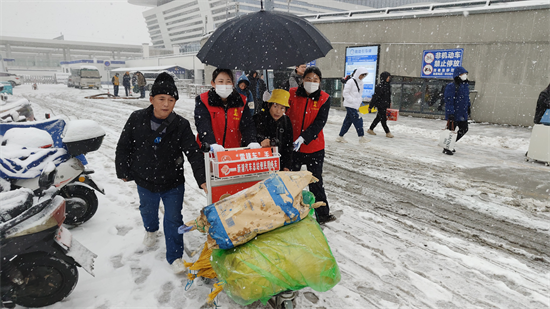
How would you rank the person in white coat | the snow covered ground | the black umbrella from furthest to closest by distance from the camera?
the person in white coat
the black umbrella
the snow covered ground

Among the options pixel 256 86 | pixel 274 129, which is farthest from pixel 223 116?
pixel 256 86

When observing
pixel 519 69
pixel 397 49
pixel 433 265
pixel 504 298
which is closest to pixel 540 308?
pixel 504 298

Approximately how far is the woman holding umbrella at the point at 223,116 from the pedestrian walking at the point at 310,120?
653 millimetres

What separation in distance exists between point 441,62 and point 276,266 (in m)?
14.0

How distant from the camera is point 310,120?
3770mm

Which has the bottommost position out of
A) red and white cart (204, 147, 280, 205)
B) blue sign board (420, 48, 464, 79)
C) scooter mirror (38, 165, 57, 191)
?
scooter mirror (38, 165, 57, 191)

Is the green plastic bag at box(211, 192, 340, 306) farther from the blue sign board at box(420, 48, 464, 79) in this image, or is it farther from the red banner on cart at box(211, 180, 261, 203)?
the blue sign board at box(420, 48, 464, 79)

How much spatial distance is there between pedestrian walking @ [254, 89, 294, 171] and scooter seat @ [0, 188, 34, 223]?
7.03 ft

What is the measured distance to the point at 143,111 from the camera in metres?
2.96

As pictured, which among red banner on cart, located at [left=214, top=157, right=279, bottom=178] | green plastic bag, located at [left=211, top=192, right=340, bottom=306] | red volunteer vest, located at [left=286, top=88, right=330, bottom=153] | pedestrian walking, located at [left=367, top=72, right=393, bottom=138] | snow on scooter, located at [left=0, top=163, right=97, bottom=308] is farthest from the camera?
pedestrian walking, located at [left=367, top=72, right=393, bottom=138]

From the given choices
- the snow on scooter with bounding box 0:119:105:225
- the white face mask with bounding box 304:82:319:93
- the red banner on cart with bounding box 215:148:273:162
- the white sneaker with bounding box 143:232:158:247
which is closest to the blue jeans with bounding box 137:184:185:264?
the white sneaker with bounding box 143:232:158:247

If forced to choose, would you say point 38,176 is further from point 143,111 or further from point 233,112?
point 233,112

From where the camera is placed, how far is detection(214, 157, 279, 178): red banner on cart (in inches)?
103

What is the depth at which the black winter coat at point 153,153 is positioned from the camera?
9.55ft
